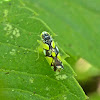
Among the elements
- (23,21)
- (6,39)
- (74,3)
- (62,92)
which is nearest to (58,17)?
(74,3)

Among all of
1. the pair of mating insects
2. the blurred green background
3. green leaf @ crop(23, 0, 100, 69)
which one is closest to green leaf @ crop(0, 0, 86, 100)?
the blurred green background

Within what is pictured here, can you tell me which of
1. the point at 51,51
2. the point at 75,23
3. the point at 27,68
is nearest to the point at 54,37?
the point at 51,51

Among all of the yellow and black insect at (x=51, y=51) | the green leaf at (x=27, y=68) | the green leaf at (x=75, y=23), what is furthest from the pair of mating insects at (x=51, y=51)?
the green leaf at (x=75, y=23)

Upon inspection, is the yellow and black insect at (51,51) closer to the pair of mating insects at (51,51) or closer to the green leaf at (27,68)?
the pair of mating insects at (51,51)

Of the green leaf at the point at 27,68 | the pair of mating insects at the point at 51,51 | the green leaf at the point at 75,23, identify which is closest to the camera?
the green leaf at the point at 27,68

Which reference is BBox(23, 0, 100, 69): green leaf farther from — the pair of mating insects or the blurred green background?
the pair of mating insects

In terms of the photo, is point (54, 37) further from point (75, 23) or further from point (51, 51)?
point (75, 23)
